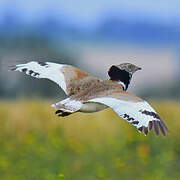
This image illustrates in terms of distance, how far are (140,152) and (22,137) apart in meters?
1.26

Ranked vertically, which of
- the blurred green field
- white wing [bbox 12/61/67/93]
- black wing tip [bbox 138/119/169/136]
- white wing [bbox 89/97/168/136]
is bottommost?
the blurred green field

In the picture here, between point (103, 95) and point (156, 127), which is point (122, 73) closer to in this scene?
point (103, 95)

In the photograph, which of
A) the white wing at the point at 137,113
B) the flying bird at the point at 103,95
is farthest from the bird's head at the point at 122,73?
the white wing at the point at 137,113

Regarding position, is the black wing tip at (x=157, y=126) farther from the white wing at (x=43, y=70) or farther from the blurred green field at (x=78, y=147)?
the blurred green field at (x=78, y=147)

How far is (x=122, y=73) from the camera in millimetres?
4023

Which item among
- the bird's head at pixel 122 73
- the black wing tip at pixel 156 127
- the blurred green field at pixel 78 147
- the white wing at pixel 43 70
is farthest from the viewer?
the blurred green field at pixel 78 147

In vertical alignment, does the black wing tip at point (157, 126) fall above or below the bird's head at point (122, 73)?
below

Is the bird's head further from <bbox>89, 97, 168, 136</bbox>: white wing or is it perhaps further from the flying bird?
<bbox>89, 97, 168, 136</bbox>: white wing

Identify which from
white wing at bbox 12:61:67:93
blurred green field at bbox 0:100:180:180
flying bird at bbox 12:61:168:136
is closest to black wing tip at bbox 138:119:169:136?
flying bird at bbox 12:61:168:136

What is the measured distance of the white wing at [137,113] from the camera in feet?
10.9

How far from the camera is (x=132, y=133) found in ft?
20.2

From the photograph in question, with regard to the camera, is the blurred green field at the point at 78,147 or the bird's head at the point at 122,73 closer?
the bird's head at the point at 122,73

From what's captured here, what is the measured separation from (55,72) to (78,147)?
180cm

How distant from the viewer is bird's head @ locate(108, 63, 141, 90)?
3.98 meters
